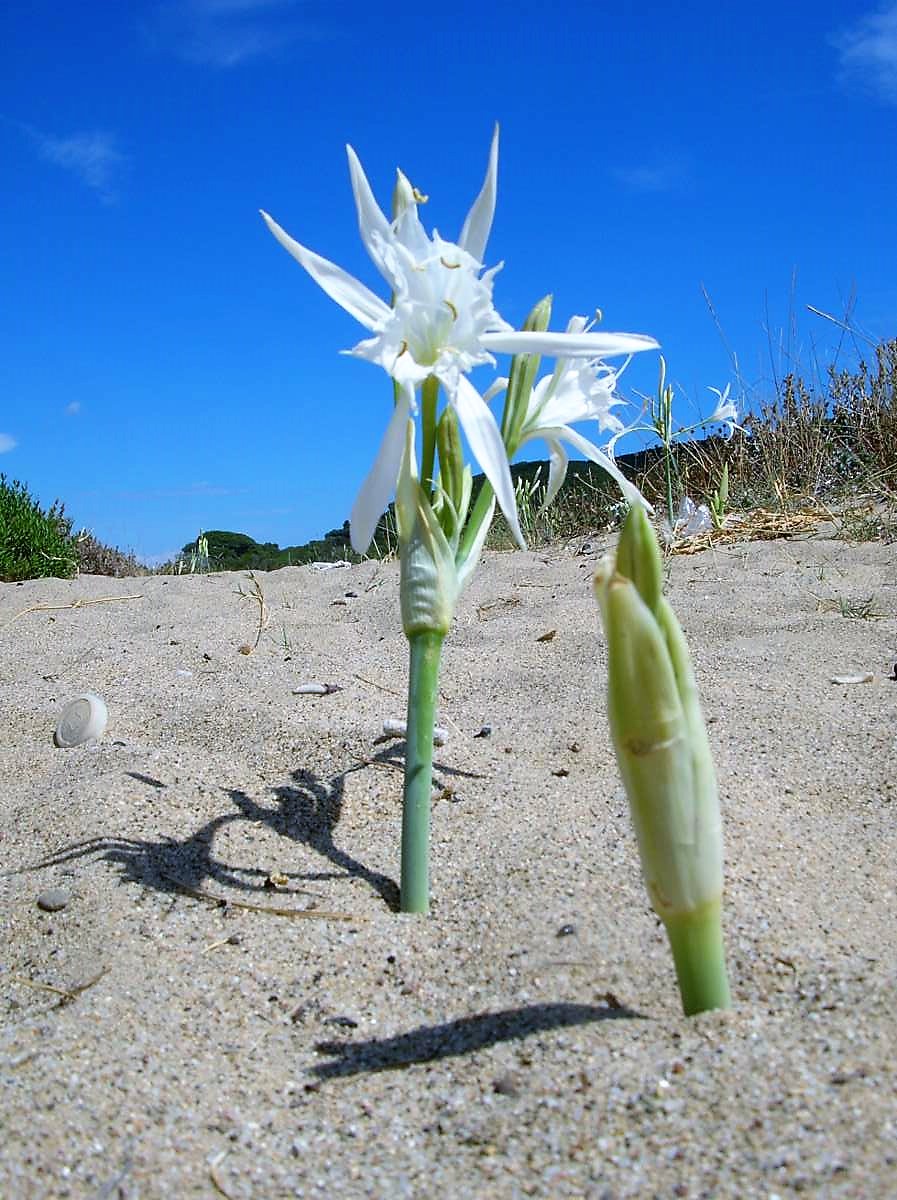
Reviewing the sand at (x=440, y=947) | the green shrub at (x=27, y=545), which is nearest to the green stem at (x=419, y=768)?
the sand at (x=440, y=947)

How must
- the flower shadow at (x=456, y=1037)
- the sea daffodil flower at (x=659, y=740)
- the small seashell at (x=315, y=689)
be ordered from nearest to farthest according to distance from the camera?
the sea daffodil flower at (x=659, y=740) → the flower shadow at (x=456, y=1037) → the small seashell at (x=315, y=689)

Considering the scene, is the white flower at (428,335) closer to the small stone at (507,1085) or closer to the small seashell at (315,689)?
the small stone at (507,1085)

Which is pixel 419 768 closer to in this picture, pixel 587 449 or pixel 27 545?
pixel 587 449

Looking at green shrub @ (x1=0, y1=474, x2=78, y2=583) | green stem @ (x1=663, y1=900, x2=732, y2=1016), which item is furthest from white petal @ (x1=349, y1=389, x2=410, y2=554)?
green shrub @ (x1=0, y1=474, x2=78, y2=583)

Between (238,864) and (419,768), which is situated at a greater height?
(419,768)

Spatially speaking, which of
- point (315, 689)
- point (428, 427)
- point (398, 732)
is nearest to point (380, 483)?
point (428, 427)

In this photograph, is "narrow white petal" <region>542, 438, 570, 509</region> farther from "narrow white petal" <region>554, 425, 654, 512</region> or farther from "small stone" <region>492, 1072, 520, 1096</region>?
"small stone" <region>492, 1072, 520, 1096</region>

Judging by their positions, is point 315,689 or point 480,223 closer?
point 480,223
